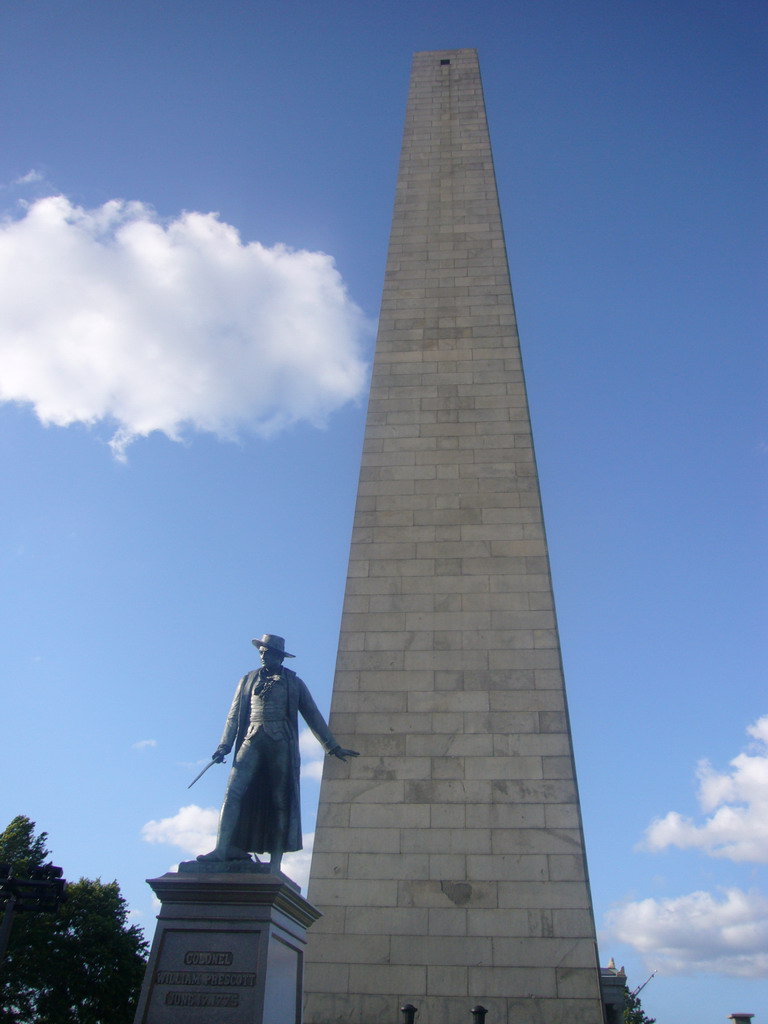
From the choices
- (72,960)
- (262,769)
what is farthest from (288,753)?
(72,960)

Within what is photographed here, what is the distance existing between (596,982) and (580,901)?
85cm

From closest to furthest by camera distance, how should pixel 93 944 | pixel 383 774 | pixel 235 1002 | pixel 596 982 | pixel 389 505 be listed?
1. pixel 235 1002
2. pixel 596 982
3. pixel 383 774
4. pixel 389 505
5. pixel 93 944

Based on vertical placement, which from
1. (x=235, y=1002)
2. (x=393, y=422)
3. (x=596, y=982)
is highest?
(x=393, y=422)

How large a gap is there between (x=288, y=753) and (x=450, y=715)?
3.73m

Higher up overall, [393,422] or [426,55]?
[426,55]

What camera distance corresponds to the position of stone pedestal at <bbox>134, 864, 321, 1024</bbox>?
625 centimetres

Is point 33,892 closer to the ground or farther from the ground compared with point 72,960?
closer to the ground

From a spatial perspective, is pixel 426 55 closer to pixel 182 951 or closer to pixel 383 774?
pixel 383 774

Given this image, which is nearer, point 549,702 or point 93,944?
point 549,702

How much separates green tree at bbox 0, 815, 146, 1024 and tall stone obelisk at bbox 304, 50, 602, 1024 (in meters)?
17.0

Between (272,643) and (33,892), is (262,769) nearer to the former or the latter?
(272,643)

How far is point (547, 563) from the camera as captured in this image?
1244 cm

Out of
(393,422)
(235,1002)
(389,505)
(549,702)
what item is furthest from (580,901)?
(393,422)

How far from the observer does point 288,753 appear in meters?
8.05
